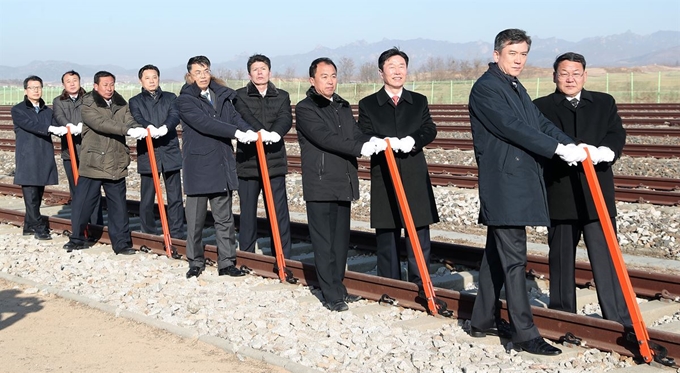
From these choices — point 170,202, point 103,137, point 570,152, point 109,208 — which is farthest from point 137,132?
point 570,152

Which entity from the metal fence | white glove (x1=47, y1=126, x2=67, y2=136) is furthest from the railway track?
the metal fence

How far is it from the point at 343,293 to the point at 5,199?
957 cm

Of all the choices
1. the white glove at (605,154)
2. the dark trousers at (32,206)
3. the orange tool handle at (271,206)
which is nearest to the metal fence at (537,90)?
the dark trousers at (32,206)

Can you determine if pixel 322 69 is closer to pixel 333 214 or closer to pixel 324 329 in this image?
pixel 333 214

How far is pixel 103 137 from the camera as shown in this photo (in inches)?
408

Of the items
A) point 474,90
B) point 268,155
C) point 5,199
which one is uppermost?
point 474,90

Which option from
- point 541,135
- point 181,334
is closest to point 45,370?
point 181,334

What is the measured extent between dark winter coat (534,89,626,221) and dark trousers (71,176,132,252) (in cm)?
521

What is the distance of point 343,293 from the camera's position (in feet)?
25.4

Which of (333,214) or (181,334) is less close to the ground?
(333,214)

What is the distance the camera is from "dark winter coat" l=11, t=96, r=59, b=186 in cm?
1155

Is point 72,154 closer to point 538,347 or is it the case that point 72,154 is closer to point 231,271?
point 231,271

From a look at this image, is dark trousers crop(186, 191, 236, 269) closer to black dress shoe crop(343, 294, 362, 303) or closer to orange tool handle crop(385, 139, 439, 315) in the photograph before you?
black dress shoe crop(343, 294, 362, 303)

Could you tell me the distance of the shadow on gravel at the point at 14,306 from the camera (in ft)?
26.0
